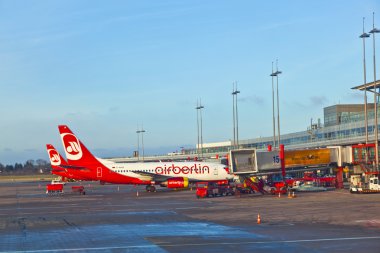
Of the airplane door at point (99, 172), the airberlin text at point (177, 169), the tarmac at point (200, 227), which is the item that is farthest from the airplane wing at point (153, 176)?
the tarmac at point (200, 227)

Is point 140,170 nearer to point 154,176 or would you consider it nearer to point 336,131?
point 154,176

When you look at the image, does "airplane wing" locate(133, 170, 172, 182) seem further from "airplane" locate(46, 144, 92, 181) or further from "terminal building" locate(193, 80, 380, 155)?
"terminal building" locate(193, 80, 380, 155)

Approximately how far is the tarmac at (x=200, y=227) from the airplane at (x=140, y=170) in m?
22.3

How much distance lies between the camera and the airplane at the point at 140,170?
71625 millimetres

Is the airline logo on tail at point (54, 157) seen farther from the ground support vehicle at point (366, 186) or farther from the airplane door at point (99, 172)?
the ground support vehicle at point (366, 186)

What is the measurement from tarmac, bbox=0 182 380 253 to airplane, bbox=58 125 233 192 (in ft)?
73.1

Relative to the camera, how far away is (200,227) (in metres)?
32.3

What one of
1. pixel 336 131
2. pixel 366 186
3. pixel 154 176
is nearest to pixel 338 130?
pixel 336 131

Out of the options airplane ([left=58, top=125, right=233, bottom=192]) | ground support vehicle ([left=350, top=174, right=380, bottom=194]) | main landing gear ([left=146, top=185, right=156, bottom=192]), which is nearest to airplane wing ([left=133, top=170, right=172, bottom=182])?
airplane ([left=58, top=125, right=233, bottom=192])

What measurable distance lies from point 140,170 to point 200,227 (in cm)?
4158

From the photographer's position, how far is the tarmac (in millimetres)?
24734

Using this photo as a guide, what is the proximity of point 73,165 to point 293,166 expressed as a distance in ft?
91.8

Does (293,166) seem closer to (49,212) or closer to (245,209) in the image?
(245,209)

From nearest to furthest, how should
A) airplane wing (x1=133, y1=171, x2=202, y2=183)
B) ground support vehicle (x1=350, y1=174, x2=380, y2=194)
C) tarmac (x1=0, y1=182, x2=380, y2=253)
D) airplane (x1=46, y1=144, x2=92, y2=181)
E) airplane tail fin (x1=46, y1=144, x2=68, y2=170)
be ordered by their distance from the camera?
tarmac (x1=0, y1=182, x2=380, y2=253)
ground support vehicle (x1=350, y1=174, x2=380, y2=194)
airplane (x1=46, y1=144, x2=92, y2=181)
airplane wing (x1=133, y1=171, x2=202, y2=183)
airplane tail fin (x1=46, y1=144, x2=68, y2=170)
